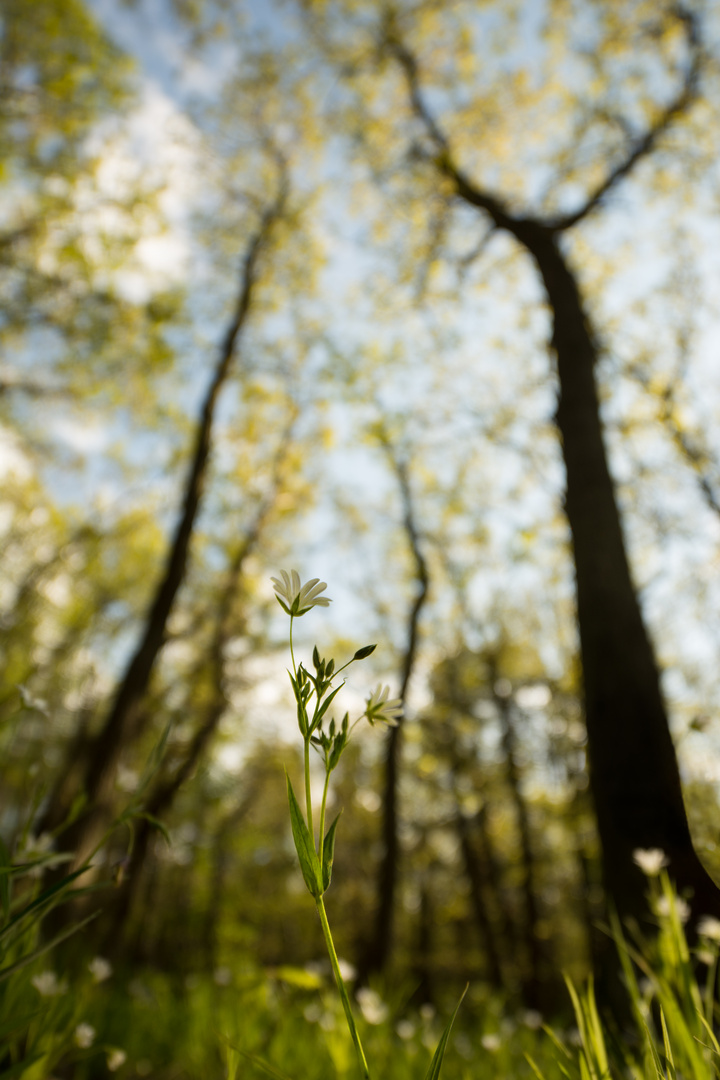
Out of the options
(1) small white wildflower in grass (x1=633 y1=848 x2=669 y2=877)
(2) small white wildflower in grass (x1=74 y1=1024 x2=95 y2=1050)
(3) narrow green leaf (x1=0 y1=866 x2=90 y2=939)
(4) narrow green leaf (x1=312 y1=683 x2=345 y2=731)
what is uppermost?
(4) narrow green leaf (x1=312 y1=683 x2=345 y2=731)

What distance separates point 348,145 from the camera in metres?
7.64

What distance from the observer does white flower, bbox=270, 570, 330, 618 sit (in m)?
0.88

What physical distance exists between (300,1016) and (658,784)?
276 cm

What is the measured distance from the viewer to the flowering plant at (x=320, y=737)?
2.27 feet

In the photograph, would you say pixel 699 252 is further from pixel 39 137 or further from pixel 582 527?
pixel 39 137

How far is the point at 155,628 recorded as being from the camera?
5.59 metres

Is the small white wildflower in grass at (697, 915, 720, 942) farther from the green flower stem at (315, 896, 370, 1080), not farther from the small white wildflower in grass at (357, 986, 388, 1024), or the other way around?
the small white wildflower in grass at (357, 986, 388, 1024)

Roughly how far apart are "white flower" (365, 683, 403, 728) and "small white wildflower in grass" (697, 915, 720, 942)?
112 centimetres

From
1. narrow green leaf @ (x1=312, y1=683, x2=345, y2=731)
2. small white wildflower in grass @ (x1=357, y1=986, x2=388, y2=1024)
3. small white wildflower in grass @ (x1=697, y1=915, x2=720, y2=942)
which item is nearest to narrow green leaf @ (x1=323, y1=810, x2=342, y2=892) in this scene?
narrow green leaf @ (x1=312, y1=683, x2=345, y2=731)

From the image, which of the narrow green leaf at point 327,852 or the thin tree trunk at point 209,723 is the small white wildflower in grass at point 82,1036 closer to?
the narrow green leaf at point 327,852

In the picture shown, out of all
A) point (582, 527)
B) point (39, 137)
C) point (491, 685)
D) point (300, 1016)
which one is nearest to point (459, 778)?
point (491, 685)

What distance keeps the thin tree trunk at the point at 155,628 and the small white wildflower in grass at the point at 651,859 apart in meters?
2.50

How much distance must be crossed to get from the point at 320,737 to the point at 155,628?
5.20m

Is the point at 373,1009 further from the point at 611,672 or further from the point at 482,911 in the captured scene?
the point at 482,911
